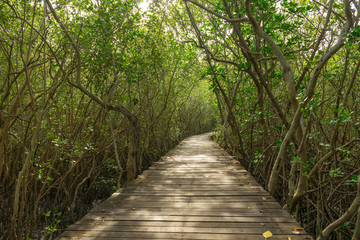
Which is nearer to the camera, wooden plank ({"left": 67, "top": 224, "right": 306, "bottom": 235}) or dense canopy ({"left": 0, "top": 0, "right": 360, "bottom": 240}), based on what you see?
wooden plank ({"left": 67, "top": 224, "right": 306, "bottom": 235})

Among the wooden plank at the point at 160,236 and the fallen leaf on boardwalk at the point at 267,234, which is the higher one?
the wooden plank at the point at 160,236

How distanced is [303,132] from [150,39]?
13.1 ft

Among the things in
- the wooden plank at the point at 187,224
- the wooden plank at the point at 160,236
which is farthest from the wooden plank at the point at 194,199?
the wooden plank at the point at 160,236

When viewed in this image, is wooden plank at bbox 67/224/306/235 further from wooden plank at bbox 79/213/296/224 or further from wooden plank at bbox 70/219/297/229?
wooden plank at bbox 79/213/296/224

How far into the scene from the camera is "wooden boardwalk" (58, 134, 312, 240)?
2252mm

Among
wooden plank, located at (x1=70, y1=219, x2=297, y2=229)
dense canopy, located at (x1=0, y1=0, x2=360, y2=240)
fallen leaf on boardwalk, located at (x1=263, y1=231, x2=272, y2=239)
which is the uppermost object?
dense canopy, located at (x1=0, y1=0, x2=360, y2=240)

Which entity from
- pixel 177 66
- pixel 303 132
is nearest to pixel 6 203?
pixel 303 132

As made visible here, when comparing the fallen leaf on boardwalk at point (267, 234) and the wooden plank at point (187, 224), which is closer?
the fallen leaf on boardwalk at point (267, 234)

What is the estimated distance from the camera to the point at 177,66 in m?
8.97

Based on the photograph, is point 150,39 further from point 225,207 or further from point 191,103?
point 191,103

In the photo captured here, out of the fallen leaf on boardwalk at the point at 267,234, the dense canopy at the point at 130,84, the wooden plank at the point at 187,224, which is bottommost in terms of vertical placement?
the fallen leaf on boardwalk at the point at 267,234

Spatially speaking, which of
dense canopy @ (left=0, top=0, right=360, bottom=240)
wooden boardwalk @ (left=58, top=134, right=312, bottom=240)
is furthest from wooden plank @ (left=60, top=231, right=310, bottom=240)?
dense canopy @ (left=0, top=0, right=360, bottom=240)

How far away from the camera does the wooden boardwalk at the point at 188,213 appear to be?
2.25 metres

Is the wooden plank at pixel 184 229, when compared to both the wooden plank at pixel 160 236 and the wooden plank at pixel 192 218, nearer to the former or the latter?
the wooden plank at pixel 160 236
